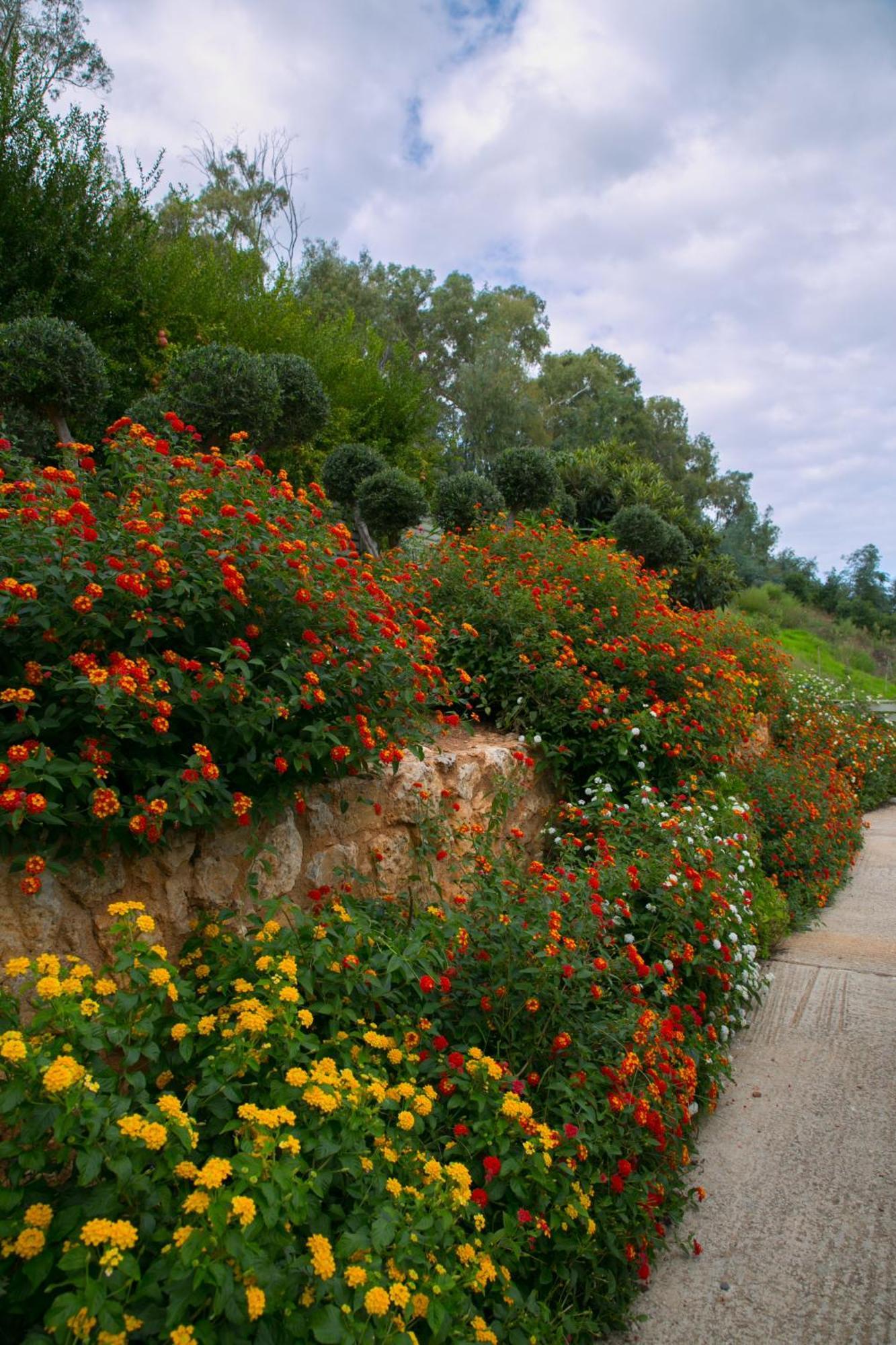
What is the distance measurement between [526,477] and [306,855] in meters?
6.24

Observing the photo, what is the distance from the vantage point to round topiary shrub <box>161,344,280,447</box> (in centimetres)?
525

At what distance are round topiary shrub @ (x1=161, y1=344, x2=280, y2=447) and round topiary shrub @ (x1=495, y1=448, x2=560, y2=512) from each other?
316 cm

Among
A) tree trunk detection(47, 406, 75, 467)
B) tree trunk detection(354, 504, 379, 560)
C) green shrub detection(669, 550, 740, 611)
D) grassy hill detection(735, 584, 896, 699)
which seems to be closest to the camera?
tree trunk detection(47, 406, 75, 467)

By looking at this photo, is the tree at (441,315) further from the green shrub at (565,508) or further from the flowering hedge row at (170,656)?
the flowering hedge row at (170,656)

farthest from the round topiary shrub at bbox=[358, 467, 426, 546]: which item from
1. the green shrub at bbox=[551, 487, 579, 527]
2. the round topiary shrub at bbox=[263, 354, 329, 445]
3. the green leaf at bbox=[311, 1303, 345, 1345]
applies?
the green leaf at bbox=[311, 1303, 345, 1345]

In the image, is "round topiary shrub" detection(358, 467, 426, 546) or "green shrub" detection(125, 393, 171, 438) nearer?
"green shrub" detection(125, 393, 171, 438)

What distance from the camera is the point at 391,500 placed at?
698cm

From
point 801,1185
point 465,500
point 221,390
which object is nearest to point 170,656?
point 801,1185

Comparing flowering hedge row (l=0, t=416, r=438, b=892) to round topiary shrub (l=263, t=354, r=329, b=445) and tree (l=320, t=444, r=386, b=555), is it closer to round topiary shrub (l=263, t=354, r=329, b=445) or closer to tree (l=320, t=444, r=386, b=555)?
round topiary shrub (l=263, t=354, r=329, b=445)

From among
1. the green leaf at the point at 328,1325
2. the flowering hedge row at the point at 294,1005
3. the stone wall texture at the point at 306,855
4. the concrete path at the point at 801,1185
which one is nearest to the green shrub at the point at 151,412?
the flowering hedge row at the point at 294,1005

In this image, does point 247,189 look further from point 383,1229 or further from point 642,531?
point 383,1229

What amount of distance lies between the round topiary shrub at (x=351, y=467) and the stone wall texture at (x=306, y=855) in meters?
4.55

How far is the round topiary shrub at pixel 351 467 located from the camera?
25.4 feet

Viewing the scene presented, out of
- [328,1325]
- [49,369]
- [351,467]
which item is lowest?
[328,1325]
